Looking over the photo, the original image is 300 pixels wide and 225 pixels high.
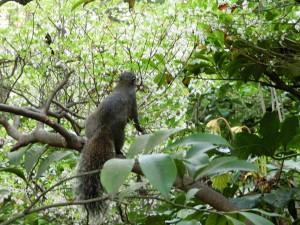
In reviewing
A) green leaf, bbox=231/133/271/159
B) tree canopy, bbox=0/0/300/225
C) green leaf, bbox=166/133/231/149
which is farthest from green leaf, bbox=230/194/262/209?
green leaf, bbox=166/133/231/149

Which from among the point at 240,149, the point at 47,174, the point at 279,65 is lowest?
the point at 47,174

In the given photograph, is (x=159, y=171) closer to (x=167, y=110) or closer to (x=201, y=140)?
(x=201, y=140)

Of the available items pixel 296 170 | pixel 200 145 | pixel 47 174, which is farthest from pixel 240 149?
pixel 47 174

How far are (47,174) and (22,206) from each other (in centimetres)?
33

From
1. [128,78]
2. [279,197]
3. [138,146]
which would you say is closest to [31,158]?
[138,146]

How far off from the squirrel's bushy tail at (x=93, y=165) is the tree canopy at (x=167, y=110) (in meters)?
0.06

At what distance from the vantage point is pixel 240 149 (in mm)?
1246

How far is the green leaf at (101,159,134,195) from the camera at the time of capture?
19.7 inches

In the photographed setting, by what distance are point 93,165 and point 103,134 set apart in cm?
28

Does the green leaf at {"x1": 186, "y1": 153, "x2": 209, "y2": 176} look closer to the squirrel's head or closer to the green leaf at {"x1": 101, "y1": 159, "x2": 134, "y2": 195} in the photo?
the green leaf at {"x1": 101, "y1": 159, "x2": 134, "y2": 195}

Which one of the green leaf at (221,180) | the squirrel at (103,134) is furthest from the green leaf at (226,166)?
the squirrel at (103,134)

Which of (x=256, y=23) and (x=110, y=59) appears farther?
(x=110, y=59)

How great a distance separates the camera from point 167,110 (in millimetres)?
3438

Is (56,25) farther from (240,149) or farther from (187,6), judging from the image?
(240,149)
